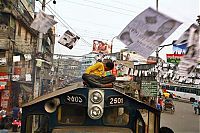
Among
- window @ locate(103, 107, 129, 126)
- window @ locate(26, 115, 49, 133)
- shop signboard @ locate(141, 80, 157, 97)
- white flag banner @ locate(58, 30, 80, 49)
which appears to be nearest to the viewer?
window @ locate(26, 115, 49, 133)

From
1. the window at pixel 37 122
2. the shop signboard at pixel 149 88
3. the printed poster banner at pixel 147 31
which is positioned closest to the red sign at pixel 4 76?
the shop signboard at pixel 149 88

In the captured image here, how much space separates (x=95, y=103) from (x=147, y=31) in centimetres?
184

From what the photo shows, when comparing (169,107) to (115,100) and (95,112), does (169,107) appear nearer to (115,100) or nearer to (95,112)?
(115,100)

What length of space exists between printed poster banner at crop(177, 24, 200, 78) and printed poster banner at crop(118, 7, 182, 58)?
0.37m

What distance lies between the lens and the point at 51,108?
3.99 metres

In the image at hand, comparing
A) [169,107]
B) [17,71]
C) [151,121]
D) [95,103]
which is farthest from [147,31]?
[169,107]

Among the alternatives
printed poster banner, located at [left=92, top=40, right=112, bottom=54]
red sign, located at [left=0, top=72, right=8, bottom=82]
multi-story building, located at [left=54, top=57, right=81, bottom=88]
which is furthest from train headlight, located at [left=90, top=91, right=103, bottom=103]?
printed poster banner, located at [left=92, top=40, right=112, bottom=54]

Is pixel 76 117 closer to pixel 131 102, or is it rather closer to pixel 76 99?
pixel 76 99

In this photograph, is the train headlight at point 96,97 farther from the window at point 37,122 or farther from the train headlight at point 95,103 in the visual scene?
the window at point 37,122

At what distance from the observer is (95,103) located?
3.96 metres

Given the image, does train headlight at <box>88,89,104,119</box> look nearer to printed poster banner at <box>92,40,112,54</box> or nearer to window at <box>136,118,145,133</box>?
window at <box>136,118,145,133</box>

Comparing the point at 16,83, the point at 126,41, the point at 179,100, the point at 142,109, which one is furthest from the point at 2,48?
the point at 179,100

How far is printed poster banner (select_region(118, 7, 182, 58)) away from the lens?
15.3 feet

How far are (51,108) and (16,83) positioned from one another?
13.1 meters
